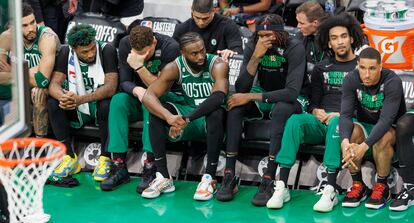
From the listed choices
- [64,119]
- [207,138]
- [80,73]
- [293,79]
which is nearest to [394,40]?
[293,79]

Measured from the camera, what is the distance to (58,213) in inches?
302

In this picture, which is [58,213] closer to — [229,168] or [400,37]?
[229,168]

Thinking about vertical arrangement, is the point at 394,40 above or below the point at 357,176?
above

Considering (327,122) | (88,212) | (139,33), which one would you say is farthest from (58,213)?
(327,122)

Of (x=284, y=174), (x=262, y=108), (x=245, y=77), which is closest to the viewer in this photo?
(x=284, y=174)

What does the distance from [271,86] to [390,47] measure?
4.20 feet

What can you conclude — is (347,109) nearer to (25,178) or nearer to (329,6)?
(329,6)

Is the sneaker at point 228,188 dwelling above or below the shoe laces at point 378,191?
below

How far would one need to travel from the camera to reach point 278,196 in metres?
7.66

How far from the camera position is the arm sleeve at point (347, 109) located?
746 centimetres

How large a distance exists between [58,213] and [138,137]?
1197 millimetres

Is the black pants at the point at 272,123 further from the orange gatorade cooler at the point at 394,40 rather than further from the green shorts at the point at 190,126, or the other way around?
the orange gatorade cooler at the point at 394,40

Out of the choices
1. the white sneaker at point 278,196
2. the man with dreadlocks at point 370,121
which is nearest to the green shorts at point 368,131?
the man with dreadlocks at point 370,121

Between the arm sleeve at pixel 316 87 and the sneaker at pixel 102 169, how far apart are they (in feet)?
6.10
